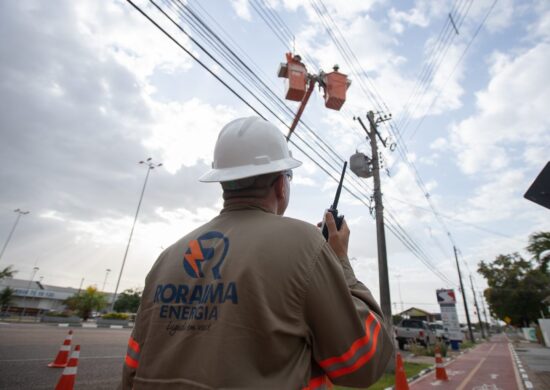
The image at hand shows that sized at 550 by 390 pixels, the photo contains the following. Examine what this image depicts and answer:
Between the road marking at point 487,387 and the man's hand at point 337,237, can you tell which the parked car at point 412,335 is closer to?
the road marking at point 487,387

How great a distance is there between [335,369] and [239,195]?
77 cm

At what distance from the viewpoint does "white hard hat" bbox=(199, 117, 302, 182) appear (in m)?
1.36

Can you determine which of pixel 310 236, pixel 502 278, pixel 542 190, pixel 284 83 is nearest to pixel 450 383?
pixel 542 190

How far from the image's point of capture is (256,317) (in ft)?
3.05

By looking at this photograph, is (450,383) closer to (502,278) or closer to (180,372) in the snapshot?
(180,372)

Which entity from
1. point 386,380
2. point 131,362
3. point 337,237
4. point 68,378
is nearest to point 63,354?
point 68,378

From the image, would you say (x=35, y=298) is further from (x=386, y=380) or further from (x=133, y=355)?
(x=133, y=355)

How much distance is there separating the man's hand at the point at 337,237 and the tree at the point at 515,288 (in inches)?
1764

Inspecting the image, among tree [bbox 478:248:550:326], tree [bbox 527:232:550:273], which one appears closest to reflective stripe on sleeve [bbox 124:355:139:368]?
tree [bbox 527:232:550:273]

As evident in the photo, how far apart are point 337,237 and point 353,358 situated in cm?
51

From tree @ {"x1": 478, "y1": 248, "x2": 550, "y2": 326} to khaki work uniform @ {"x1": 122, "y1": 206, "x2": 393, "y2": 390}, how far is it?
4508 centimetres

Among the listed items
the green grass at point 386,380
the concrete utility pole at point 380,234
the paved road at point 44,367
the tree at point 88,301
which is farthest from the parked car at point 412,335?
the tree at point 88,301

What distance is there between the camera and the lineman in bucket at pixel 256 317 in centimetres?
91

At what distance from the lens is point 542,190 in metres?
3.60
